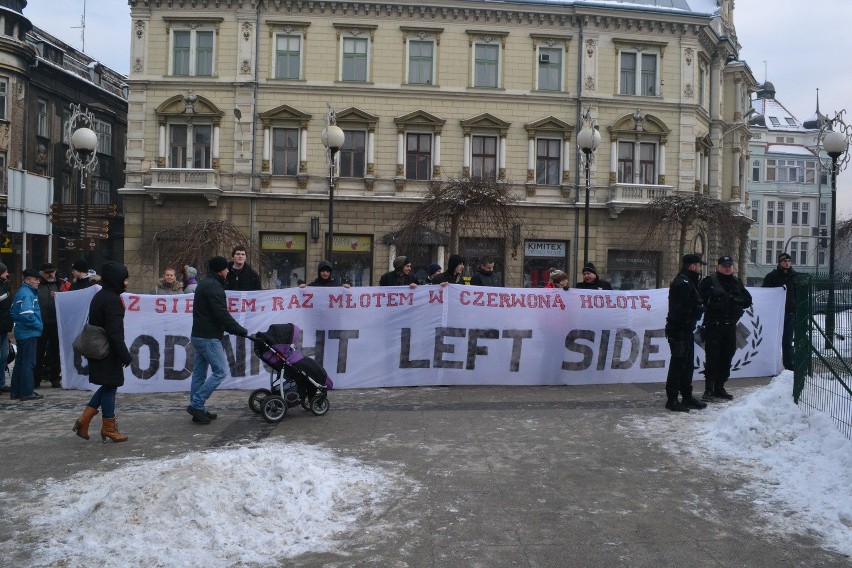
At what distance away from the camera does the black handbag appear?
8.52 metres

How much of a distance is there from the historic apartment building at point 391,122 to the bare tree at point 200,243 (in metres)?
2.96

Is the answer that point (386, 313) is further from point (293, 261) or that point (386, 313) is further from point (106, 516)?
point (293, 261)

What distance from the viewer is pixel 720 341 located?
11.4 meters

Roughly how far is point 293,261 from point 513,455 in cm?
2792

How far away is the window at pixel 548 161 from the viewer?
36.3 m

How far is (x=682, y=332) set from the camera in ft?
35.0

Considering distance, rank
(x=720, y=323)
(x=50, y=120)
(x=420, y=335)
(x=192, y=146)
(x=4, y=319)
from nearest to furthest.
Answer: (x=720, y=323)
(x=4, y=319)
(x=420, y=335)
(x=192, y=146)
(x=50, y=120)

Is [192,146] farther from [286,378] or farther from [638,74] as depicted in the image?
[286,378]

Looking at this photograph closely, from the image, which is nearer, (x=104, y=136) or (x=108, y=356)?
(x=108, y=356)

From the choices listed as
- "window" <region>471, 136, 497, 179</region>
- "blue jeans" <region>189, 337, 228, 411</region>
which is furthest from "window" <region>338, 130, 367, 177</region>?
"blue jeans" <region>189, 337, 228, 411</region>

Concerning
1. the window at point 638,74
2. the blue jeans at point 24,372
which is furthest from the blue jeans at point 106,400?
the window at point 638,74

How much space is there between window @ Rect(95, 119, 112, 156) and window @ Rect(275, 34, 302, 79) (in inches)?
788

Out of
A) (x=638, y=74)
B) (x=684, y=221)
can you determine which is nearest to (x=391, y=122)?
(x=638, y=74)

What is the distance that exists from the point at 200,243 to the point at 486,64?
15051mm
